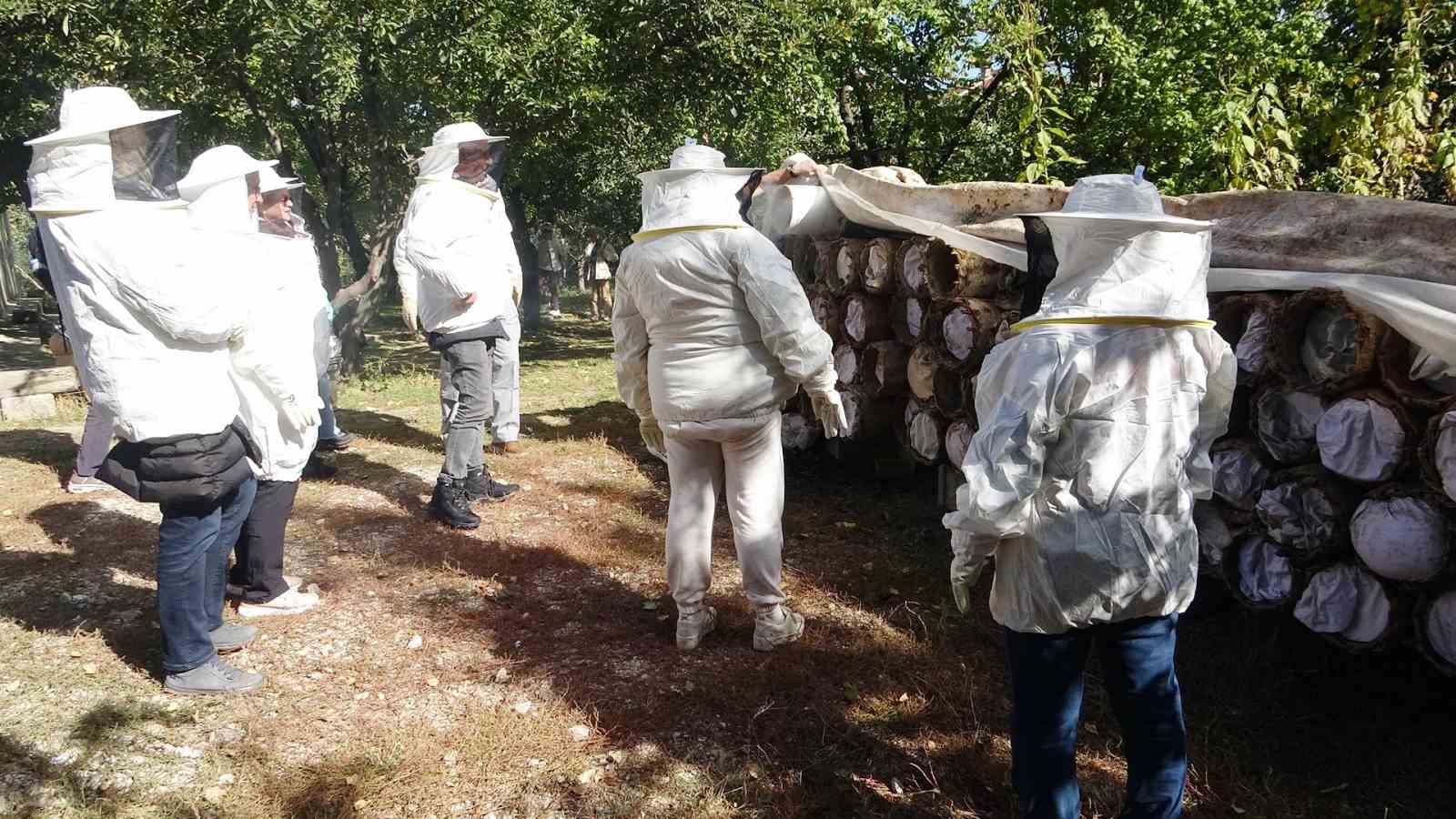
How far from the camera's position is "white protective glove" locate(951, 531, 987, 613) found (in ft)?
8.39

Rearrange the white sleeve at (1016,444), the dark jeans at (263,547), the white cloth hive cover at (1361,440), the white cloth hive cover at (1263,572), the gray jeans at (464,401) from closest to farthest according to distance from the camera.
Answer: the white sleeve at (1016,444) → the white cloth hive cover at (1361,440) → the white cloth hive cover at (1263,572) → the dark jeans at (263,547) → the gray jeans at (464,401)

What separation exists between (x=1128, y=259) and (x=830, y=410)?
169cm

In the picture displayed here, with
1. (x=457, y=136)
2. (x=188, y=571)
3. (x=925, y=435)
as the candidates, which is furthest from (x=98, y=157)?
(x=925, y=435)

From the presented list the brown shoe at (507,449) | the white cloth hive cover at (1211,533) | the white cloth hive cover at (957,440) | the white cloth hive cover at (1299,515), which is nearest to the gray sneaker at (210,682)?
the white cloth hive cover at (957,440)

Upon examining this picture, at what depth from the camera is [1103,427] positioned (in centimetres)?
238

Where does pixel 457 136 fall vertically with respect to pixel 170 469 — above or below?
above

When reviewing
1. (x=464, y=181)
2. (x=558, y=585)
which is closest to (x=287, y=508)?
(x=558, y=585)

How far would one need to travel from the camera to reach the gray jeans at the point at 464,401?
581cm

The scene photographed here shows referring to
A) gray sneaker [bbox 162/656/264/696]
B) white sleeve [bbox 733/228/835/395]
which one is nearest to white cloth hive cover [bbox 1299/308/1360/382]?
white sleeve [bbox 733/228/835/395]

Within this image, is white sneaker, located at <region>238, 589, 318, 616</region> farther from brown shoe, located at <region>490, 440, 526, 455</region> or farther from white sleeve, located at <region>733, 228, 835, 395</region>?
brown shoe, located at <region>490, 440, 526, 455</region>

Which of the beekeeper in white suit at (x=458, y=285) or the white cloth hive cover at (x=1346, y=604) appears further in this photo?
the beekeeper in white suit at (x=458, y=285)

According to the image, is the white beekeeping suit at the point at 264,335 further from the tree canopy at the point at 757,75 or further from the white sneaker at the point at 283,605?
the tree canopy at the point at 757,75

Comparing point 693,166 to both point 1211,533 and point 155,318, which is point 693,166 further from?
point 1211,533

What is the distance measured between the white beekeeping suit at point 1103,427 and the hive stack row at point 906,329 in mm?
2290
